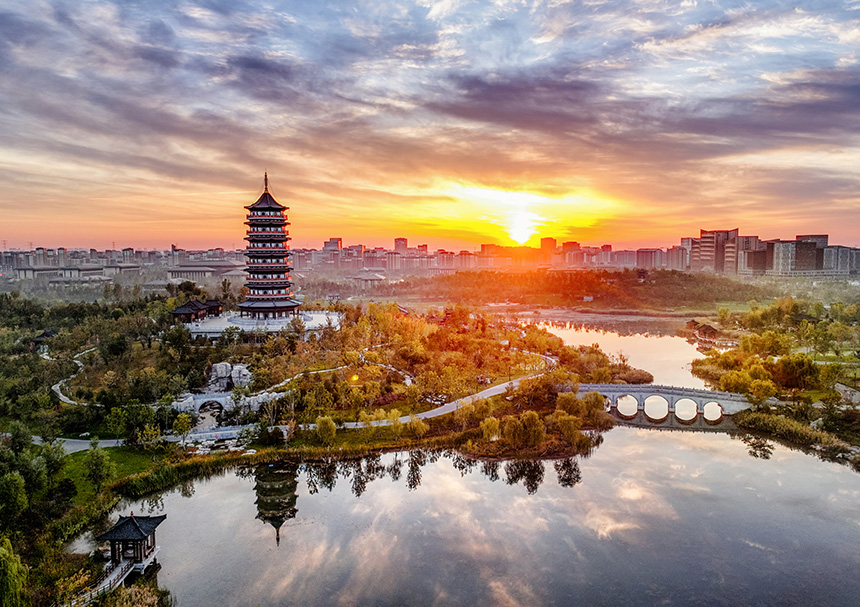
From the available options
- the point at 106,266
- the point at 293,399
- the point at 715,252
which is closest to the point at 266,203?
the point at 293,399

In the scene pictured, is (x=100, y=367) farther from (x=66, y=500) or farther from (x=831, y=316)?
(x=831, y=316)

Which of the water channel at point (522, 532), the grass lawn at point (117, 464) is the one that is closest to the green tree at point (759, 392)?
the water channel at point (522, 532)

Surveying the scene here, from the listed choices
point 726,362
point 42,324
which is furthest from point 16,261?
point 726,362

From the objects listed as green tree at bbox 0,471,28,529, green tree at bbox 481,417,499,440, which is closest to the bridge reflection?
green tree at bbox 481,417,499,440

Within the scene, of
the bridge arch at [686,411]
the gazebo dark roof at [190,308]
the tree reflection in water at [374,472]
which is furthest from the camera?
the gazebo dark roof at [190,308]

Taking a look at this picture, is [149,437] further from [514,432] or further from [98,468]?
[514,432]

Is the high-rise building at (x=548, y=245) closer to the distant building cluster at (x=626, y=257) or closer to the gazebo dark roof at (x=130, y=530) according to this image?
the distant building cluster at (x=626, y=257)

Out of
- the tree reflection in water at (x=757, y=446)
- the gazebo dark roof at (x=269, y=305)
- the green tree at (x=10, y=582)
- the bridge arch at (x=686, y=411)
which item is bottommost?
the tree reflection in water at (x=757, y=446)
